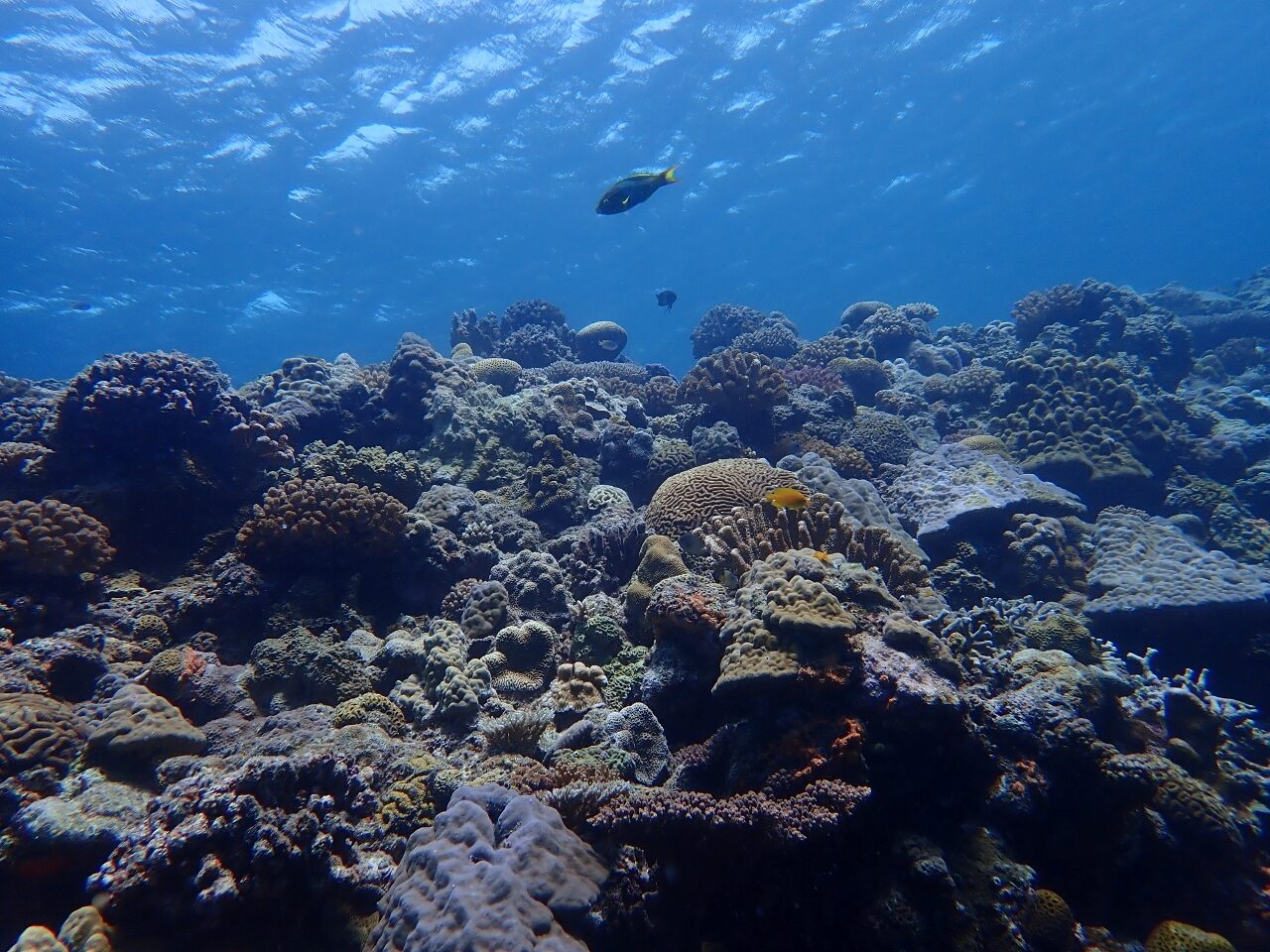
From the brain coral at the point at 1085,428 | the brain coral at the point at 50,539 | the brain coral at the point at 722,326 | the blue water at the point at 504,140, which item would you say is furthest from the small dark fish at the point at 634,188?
the blue water at the point at 504,140

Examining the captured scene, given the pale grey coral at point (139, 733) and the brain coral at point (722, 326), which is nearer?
the pale grey coral at point (139, 733)

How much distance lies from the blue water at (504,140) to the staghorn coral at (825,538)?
28.5 metres

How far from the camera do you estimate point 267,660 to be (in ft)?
17.8

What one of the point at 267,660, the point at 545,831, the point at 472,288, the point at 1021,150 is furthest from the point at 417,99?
the point at 1021,150

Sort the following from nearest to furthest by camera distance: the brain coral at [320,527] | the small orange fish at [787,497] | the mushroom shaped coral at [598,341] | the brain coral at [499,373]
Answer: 1. the small orange fish at [787,497]
2. the brain coral at [320,527]
3. the brain coral at [499,373]
4. the mushroom shaped coral at [598,341]

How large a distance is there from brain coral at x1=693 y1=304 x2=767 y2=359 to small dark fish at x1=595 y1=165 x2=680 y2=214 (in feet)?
38.6

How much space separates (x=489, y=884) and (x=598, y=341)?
59.2 feet

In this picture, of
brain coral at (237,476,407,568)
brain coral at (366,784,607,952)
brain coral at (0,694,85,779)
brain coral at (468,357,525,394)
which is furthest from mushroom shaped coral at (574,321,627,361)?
brain coral at (366,784,607,952)

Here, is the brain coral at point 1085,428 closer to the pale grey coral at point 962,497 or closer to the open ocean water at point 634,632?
the open ocean water at point 634,632

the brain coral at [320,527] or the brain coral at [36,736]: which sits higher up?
the brain coral at [320,527]

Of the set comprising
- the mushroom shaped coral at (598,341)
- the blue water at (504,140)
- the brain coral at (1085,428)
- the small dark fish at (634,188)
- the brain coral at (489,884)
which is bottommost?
the brain coral at (489,884)

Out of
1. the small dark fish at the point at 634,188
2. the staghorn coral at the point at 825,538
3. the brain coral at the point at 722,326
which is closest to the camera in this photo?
the staghorn coral at the point at 825,538

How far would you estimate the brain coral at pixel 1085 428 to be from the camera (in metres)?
10.8

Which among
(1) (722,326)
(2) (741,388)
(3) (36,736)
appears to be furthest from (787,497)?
(1) (722,326)
